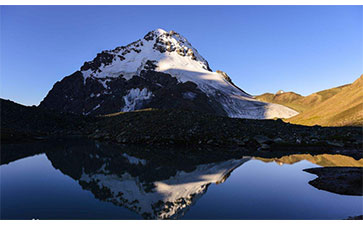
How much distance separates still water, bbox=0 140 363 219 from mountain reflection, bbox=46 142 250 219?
5cm

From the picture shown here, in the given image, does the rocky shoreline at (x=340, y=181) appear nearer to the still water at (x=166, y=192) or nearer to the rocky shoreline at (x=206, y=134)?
the still water at (x=166, y=192)

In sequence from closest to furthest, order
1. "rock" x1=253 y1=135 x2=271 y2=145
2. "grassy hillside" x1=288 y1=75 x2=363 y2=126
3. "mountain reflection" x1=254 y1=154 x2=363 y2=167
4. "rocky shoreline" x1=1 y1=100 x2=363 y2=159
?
"mountain reflection" x1=254 y1=154 x2=363 y2=167 → "rocky shoreline" x1=1 y1=100 x2=363 y2=159 → "rock" x1=253 y1=135 x2=271 y2=145 → "grassy hillside" x1=288 y1=75 x2=363 y2=126

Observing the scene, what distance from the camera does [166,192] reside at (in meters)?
14.1

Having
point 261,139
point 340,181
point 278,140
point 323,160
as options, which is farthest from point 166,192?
point 278,140

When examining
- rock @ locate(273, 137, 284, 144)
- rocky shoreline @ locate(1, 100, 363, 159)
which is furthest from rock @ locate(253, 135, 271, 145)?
rock @ locate(273, 137, 284, 144)

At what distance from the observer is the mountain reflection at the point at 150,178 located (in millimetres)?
12094

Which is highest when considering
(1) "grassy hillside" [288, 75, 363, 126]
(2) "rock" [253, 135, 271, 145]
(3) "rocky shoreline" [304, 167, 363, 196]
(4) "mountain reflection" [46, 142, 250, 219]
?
(1) "grassy hillside" [288, 75, 363, 126]

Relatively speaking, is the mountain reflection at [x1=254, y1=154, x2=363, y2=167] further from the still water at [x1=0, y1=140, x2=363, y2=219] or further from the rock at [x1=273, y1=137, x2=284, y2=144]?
the rock at [x1=273, y1=137, x2=284, y2=144]

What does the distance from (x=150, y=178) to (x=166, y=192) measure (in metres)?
3.70

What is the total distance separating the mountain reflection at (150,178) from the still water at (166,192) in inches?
2.0

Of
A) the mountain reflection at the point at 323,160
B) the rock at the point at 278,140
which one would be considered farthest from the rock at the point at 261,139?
the mountain reflection at the point at 323,160

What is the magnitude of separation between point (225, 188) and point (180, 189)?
2.79 metres

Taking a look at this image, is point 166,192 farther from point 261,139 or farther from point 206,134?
point 261,139

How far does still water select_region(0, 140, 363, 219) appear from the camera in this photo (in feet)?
36.1
